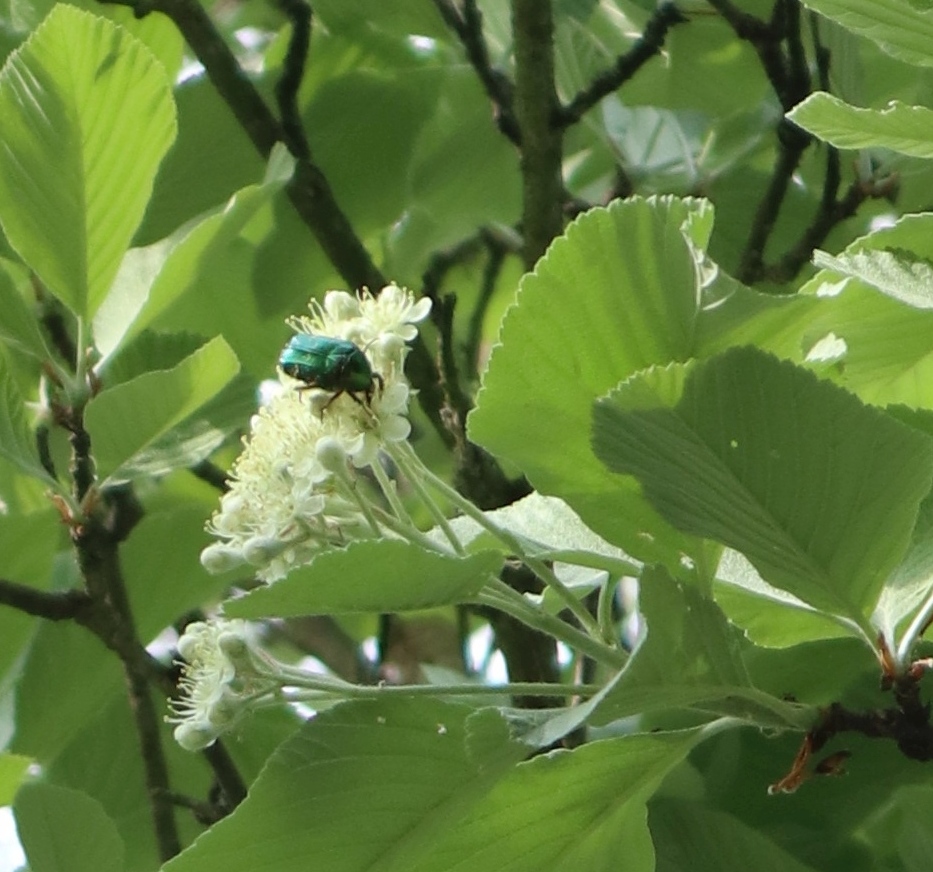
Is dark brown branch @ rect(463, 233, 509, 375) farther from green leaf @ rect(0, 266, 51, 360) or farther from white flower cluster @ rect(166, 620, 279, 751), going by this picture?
white flower cluster @ rect(166, 620, 279, 751)

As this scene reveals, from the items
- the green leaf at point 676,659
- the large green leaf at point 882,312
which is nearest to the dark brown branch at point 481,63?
the large green leaf at point 882,312

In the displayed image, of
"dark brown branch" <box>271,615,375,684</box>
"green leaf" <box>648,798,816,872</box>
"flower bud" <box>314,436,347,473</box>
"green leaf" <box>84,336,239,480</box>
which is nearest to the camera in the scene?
"flower bud" <box>314,436,347,473</box>

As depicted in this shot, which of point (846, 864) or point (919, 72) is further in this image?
point (919, 72)

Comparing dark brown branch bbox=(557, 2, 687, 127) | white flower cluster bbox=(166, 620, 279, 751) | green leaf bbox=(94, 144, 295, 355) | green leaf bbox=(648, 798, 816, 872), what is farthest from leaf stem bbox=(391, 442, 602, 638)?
dark brown branch bbox=(557, 2, 687, 127)

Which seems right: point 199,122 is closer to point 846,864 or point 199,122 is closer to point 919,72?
point 919,72

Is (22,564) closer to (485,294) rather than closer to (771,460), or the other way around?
(485,294)

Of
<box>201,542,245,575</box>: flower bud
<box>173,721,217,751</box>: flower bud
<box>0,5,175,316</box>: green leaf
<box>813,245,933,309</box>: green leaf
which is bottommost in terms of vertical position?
<box>173,721,217,751</box>: flower bud

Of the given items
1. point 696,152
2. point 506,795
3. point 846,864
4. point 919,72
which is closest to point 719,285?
point 506,795
